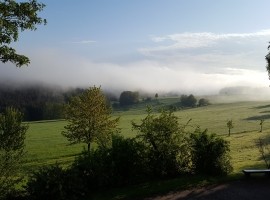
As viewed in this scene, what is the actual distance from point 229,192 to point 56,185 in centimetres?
969

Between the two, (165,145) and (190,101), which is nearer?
(165,145)

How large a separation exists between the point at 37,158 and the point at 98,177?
95.3 ft

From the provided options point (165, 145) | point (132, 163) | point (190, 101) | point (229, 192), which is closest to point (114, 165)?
point (132, 163)

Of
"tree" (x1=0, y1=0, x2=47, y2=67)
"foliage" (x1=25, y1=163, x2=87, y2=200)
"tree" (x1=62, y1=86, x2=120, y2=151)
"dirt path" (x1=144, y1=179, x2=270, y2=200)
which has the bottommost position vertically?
"dirt path" (x1=144, y1=179, x2=270, y2=200)

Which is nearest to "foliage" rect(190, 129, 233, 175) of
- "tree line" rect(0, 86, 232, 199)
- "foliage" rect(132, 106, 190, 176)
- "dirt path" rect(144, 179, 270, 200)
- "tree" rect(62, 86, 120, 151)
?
"tree line" rect(0, 86, 232, 199)

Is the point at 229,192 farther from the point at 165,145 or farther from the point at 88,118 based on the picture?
the point at 88,118

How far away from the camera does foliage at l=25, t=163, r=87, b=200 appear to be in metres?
14.5

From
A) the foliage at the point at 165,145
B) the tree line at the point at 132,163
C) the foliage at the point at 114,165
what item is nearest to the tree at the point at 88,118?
the tree line at the point at 132,163

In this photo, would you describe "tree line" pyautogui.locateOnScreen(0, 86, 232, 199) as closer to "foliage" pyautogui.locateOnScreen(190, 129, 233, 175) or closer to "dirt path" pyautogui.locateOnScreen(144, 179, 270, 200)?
"foliage" pyautogui.locateOnScreen(190, 129, 233, 175)

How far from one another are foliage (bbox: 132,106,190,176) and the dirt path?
262 cm

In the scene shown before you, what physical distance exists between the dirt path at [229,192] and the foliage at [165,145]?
2621 mm

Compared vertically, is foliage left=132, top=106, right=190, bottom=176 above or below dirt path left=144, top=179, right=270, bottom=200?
above

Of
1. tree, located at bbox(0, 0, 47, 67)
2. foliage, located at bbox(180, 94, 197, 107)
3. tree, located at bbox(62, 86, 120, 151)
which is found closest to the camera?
tree, located at bbox(0, 0, 47, 67)

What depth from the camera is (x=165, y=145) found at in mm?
→ 18109
